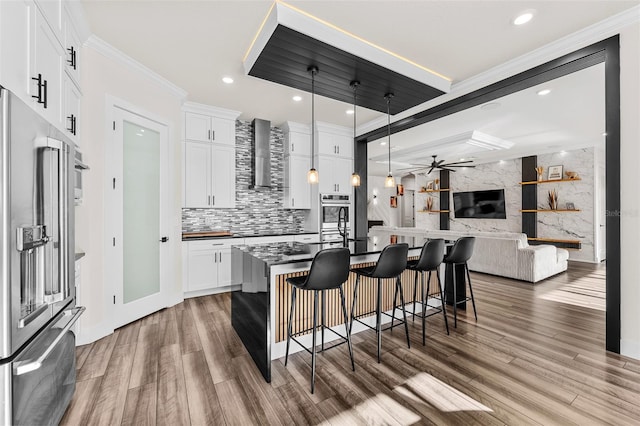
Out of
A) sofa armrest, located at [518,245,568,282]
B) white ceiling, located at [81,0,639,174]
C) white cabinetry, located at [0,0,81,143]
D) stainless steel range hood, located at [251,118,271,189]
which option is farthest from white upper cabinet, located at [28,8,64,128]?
sofa armrest, located at [518,245,568,282]

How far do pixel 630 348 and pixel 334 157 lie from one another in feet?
14.5

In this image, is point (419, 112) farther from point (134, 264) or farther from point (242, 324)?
point (134, 264)

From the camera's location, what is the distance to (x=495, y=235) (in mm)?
5508

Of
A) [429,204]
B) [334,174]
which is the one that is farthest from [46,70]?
[429,204]

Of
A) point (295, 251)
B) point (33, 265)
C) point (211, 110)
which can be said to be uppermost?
point (211, 110)

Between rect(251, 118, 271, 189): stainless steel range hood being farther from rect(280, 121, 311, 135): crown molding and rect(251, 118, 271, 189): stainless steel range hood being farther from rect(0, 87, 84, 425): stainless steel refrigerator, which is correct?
rect(0, 87, 84, 425): stainless steel refrigerator

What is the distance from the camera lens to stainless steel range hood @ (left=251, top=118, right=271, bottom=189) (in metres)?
4.89

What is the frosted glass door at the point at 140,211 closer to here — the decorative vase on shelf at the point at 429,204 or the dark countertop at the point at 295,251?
the dark countertop at the point at 295,251

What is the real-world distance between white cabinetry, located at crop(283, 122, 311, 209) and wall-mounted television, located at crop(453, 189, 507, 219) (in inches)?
246

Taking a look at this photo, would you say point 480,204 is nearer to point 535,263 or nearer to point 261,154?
point 535,263

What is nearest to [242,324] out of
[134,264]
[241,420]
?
[241,420]

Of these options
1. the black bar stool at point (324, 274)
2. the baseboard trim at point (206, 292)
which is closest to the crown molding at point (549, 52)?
the black bar stool at point (324, 274)

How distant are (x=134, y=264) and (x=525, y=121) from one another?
6.56 meters

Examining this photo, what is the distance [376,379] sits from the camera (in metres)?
2.13
